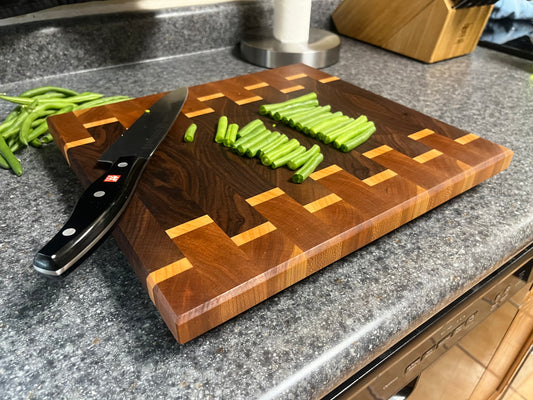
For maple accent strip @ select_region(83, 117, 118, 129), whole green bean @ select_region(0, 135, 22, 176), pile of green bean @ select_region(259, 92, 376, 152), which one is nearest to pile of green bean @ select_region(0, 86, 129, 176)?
whole green bean @ select_region(0, 135, 22, 176)

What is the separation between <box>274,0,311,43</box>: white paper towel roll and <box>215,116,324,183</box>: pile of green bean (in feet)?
1.76

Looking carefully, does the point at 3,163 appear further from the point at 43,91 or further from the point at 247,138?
the point at 247,138

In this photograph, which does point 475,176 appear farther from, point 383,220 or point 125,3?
point 125,3

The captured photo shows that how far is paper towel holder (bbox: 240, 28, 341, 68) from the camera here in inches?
44.9

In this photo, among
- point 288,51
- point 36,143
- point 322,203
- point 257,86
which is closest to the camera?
point 322,203

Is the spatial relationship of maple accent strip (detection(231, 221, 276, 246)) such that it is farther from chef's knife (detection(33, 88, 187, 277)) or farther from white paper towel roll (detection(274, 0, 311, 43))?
white paper towel roll (detection(274, 0, 311, 43))

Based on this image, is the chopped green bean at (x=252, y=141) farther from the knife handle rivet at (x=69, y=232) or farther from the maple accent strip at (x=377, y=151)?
the knife handle rivet at (x=69, y=232)

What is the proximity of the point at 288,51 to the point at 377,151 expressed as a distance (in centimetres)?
57

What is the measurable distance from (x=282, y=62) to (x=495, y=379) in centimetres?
100

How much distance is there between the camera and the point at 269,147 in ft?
2.17

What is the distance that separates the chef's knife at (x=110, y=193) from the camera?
0.42 meters

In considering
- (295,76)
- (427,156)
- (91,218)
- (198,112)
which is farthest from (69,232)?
(295,76)

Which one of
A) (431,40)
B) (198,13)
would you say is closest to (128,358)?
(198,13)

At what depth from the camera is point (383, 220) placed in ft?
1.81
